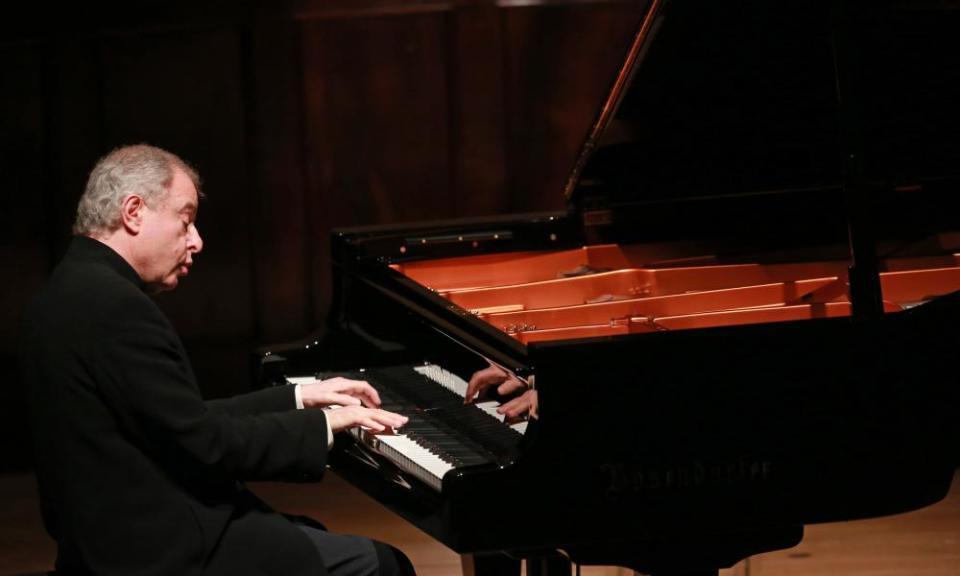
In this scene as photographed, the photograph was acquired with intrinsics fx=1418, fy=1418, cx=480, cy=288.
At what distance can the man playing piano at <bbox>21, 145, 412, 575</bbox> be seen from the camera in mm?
2170

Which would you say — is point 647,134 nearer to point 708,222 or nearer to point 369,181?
point 708,222

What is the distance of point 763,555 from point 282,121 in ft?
7.51

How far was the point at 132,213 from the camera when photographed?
7.57 ft

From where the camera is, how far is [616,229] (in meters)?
3.52

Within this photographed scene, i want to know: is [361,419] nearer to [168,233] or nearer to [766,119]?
[168,233]

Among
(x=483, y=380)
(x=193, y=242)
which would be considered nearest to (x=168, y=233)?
(x=193, y=242)

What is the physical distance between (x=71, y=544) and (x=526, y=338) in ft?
3.28

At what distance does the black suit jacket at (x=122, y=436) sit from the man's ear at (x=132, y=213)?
5 cm

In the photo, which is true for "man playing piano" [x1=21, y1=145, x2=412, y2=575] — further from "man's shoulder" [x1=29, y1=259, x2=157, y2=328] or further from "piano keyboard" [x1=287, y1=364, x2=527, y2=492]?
"piano keyboard" [x1=287, y1=364, x2=527, y2=492]

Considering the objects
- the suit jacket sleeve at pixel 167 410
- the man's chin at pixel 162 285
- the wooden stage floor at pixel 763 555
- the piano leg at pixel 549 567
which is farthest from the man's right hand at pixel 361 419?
the wooden stage floor at pixel 763 555

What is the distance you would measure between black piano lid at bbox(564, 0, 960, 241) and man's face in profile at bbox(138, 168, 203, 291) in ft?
3.40

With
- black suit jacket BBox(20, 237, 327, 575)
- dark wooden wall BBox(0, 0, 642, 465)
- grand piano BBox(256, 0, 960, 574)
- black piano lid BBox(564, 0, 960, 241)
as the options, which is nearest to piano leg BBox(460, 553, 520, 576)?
grand piano BBox(256, 0, 960, 574)

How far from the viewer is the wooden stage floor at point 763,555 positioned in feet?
12.5

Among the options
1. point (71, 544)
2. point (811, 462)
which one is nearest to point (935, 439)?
point (811, 462)
